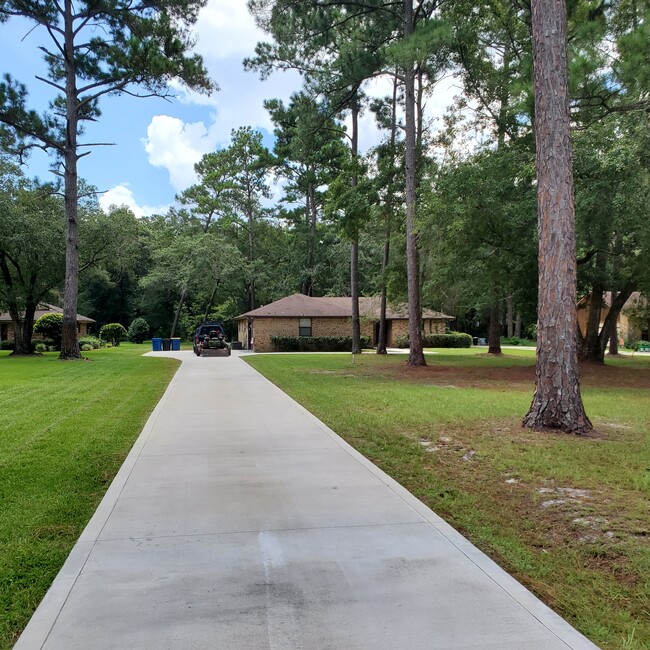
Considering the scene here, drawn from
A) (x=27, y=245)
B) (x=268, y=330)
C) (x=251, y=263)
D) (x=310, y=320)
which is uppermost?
(x=251, y=263)

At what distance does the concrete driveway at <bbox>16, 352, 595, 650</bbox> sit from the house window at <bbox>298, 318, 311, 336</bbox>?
30554 millimetres

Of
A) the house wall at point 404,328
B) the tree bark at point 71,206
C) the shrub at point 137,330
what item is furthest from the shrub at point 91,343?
the house wall at point 404,328

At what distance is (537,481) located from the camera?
564 cm

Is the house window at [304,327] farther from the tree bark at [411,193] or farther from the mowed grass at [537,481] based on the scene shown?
the mowed grass at [537,481]

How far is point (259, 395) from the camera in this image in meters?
12.2

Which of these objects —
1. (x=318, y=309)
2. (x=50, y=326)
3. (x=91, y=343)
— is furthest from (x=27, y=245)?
(x=318, y=309)

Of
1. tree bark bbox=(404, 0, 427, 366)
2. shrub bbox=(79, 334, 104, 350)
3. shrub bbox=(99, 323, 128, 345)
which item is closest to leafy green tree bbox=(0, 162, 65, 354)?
shrub bbox=(79, 334, 104, 350)

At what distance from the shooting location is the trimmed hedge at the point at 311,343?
1386 inches

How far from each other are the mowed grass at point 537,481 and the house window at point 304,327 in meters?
23.7

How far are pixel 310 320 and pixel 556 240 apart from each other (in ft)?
95.3

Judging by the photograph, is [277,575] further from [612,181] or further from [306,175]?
[306,175]

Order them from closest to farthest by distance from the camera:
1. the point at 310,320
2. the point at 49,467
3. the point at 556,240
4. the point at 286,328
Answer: the point at 49,467 → the point at 556,240 → the point at 286,328 → the point at 310,320

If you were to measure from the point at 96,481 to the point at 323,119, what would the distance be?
1815 cm

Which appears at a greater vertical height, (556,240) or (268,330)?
(556,240)
